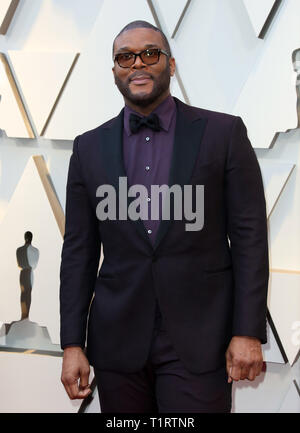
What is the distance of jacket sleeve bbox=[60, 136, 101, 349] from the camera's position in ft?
5.26

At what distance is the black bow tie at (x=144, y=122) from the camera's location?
1.54 metres

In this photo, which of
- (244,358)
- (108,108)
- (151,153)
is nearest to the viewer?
(244,358)

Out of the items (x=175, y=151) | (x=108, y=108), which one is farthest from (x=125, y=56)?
(x=108, y=108)

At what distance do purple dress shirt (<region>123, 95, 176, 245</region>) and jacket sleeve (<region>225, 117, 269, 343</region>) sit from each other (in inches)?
7.1

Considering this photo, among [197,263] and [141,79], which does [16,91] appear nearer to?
[141,79]

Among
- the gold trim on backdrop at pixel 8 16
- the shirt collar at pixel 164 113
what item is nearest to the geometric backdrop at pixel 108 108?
the gold trim on backdrop at pixel 8 16

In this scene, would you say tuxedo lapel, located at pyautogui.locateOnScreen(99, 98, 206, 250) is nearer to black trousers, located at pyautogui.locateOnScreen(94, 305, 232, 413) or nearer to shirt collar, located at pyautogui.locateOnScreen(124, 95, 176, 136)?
shirt collar, located at pyautogui.locateOnScreen(124, 95, 176, 136)

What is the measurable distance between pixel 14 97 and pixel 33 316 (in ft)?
3.13

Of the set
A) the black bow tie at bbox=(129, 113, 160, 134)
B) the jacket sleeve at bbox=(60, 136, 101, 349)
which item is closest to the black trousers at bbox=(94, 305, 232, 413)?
the jacket sleeve at bbox=(60, 136, 101, 349)

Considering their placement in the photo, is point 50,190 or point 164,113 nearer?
point 164,113

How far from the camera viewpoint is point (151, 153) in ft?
5.04

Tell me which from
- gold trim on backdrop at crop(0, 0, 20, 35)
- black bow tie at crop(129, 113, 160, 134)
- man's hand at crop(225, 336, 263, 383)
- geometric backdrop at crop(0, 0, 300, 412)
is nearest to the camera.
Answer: man's hand at crop(225, 336, 263, 383)

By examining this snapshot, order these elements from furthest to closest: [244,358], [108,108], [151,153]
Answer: [108,108]
[151,153]
[244,358]

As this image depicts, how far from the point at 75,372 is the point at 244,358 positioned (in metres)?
0.49
